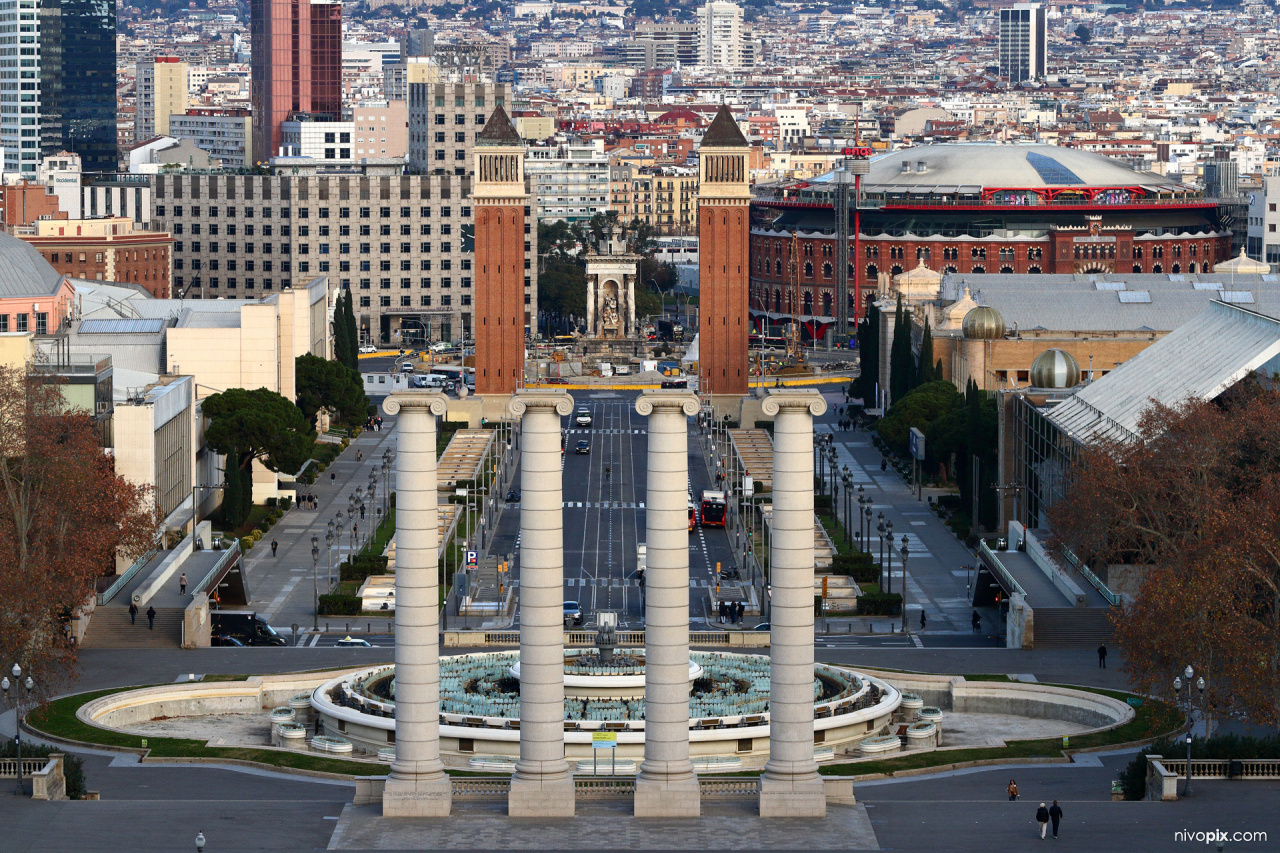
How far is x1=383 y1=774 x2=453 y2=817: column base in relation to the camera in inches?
2292

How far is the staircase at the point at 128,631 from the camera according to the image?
8831 centimetres

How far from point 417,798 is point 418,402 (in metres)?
9.38

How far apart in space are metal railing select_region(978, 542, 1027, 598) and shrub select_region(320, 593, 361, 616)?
84.1 ft

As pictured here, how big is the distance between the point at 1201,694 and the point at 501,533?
61.1 metres

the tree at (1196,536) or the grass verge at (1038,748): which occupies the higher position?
the tree at (1196,536)

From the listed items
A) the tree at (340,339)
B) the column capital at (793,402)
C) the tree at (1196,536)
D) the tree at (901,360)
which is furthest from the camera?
the tree at (340,339)

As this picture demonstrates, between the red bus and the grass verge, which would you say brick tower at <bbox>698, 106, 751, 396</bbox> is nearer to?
the red bus

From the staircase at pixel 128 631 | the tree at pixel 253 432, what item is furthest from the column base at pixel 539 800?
the tree at pixel 253 432

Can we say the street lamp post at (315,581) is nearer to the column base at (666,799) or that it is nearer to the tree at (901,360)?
the column base at (666,799)

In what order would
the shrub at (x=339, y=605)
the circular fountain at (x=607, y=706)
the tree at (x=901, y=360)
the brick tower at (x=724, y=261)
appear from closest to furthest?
1. the circular fountain at (x=607, y=706)
2. the shrub at (x=339, y=605)
3. the tree at (x=901, y=360)
4. the brick tower at (x=724, y=261)

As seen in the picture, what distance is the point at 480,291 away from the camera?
17950cm

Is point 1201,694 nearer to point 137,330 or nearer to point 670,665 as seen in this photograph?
point 670,665

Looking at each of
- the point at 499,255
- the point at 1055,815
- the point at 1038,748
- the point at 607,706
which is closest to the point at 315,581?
the point at 607,706

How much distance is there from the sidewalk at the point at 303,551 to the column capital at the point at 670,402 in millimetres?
43565
